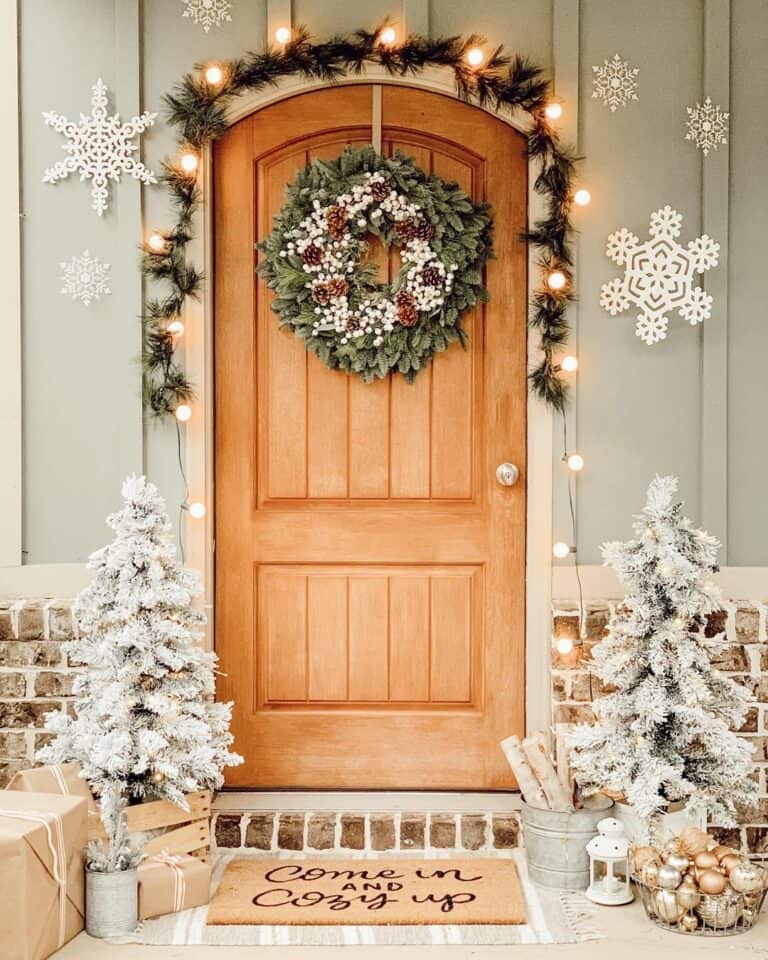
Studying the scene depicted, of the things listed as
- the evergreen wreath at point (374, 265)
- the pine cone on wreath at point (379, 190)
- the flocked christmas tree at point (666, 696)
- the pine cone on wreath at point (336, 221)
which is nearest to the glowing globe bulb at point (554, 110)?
the evergreen wreath at point (374, 265)

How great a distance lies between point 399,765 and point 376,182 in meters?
1.92

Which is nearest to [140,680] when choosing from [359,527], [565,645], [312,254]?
[359,527]

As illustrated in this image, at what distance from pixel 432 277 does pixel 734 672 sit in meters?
1.57

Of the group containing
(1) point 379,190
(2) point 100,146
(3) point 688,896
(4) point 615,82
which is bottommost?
(3) point 688,896

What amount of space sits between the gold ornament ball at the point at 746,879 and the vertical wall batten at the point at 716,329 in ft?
3.30

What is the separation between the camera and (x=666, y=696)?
317 centimetres

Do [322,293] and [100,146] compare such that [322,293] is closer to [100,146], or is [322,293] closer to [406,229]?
[406,229]

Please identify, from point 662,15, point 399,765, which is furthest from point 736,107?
point 399,765

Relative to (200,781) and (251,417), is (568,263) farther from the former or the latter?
(200,781)

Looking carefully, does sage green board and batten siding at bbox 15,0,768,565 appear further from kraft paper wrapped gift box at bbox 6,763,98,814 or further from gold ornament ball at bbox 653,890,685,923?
gold ornament ball at bbox 653,890,685,923

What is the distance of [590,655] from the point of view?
3.55 meters

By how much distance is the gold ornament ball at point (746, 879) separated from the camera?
2916 millimetres

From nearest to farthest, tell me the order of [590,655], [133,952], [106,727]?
1. [133,952]
2. [106,727]
3. [590,655]

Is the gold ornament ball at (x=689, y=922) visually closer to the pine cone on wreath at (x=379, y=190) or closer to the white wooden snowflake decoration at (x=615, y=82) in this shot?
the pine cone on wreath at (x=379, y=190)
